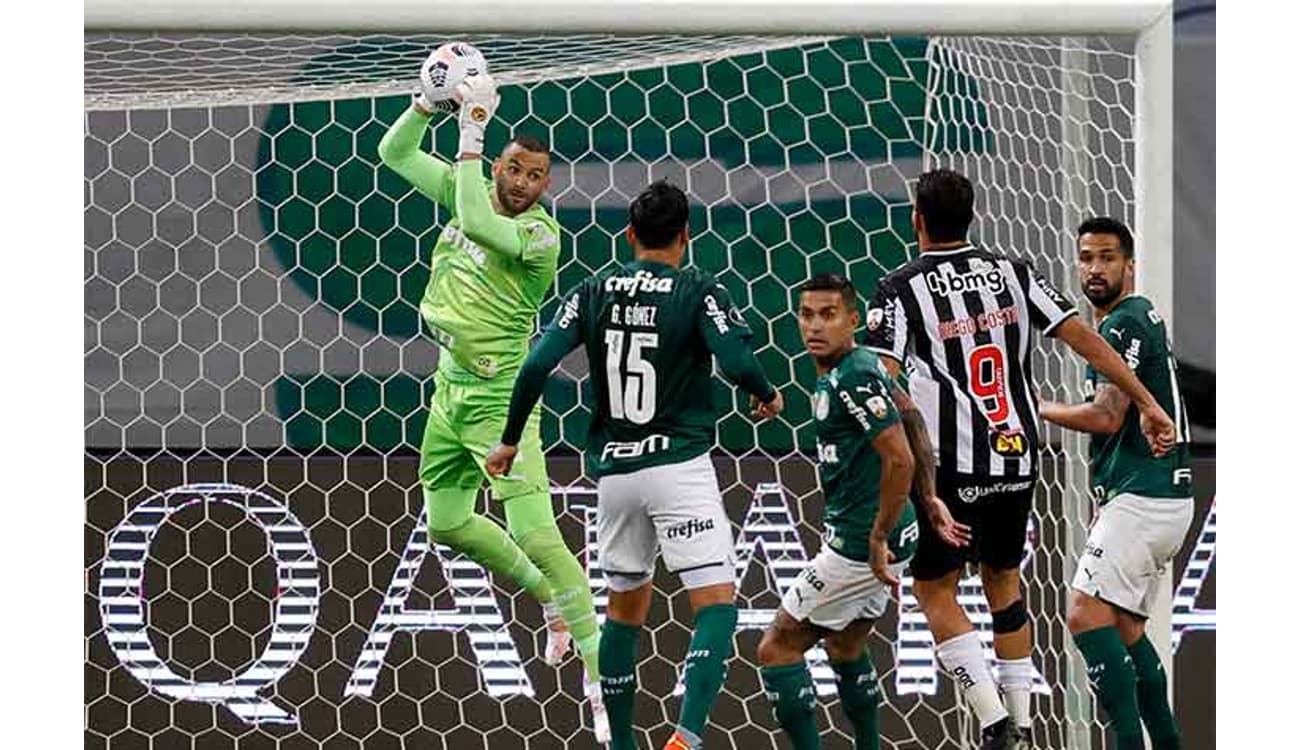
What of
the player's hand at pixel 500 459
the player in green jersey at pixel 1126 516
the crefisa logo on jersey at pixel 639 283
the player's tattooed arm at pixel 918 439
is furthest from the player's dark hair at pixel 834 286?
the player's hand at pixel 500 459

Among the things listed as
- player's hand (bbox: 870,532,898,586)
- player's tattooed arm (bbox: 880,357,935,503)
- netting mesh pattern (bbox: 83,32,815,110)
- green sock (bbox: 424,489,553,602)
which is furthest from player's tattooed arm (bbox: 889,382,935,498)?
netting mesh pattern (bbox: 83,32,815,110)

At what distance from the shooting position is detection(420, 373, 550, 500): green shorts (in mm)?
5594

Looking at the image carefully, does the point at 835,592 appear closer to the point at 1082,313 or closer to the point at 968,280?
the point at 968,280

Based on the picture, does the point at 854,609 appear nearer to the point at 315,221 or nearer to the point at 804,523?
the point at 804,523

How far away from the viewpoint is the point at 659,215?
5.01 metres

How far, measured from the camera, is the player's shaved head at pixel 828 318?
4.91 metres

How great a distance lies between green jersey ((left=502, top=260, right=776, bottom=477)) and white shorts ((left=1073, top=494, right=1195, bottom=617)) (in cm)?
92

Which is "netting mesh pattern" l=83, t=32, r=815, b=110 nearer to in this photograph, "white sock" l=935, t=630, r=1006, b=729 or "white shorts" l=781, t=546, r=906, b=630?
"white shorts" l=781, t=546, r=906, b=630

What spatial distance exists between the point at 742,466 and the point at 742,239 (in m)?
0.70

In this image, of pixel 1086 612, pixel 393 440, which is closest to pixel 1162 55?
pixel 1086 612

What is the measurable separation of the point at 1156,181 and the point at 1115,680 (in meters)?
1.25

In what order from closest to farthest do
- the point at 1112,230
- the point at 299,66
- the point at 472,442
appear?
the point at 1112,230
the point at 472,442
the point at 299,66

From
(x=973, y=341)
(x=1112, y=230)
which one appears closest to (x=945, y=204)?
(x=973, y=341)

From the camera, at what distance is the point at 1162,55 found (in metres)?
5.36
